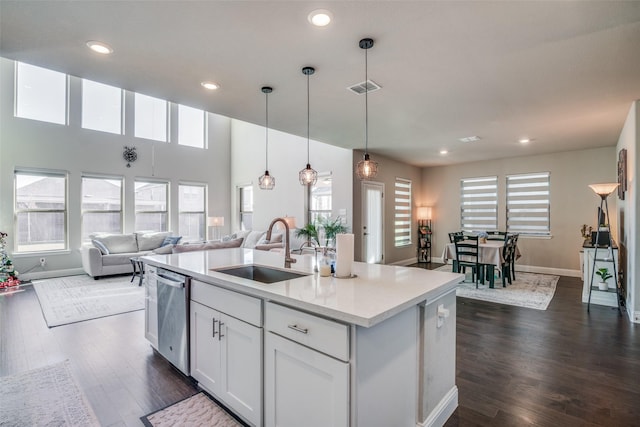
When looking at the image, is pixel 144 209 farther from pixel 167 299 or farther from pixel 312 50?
pixel 312 50

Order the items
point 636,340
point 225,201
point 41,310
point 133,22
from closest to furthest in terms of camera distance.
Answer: point 133,22 → point 636,340 → point 41,310 → point 225,201

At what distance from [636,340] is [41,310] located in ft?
23.8

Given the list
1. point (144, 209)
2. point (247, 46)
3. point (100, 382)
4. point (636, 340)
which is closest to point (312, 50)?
point (247, 46)

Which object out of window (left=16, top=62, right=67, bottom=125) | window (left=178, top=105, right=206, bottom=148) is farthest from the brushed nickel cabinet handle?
window (left=178, top=105, right=206, bottom=148)

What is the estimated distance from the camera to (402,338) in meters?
1.63

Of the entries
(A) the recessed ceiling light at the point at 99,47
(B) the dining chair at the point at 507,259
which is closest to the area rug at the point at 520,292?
(B) the dining chair at the point at 507,259

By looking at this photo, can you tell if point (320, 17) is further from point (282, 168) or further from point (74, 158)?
point (74, 158)

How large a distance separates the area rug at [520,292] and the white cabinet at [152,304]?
4.21 metres

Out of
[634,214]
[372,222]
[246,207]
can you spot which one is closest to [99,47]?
[372,222]

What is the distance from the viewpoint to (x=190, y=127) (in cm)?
895

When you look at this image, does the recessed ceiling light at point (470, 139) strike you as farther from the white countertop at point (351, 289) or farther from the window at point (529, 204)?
the white countertop at point (351, 289)

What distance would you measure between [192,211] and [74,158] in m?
3.01

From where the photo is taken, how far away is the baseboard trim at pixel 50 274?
621 cm

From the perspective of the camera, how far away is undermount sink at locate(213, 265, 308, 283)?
7.80 ft
